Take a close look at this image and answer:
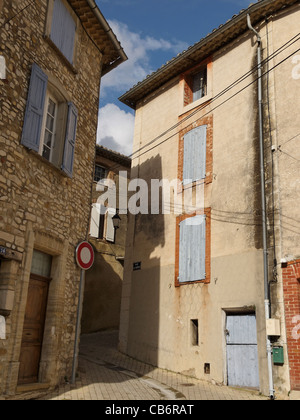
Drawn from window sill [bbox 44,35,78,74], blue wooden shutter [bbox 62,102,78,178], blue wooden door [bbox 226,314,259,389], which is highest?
window sill [bbox 44,35,78,74]

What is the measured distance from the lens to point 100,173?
58.4 feet

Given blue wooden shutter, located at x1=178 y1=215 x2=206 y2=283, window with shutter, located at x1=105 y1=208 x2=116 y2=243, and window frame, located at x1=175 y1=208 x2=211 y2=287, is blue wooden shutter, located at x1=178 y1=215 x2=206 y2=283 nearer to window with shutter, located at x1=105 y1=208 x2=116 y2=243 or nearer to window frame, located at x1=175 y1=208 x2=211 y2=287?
window frame, located at x1=175 y1=208 x2=211 y2=287

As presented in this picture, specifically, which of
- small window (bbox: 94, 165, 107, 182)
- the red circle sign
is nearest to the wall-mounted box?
the red circle sign

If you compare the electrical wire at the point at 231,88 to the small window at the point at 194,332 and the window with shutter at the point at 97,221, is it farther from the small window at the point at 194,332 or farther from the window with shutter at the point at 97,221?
the small window at the point at 194,332

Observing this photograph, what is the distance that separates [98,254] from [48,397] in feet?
32.4

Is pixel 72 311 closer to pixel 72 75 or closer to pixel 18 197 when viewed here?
pixel 18 197

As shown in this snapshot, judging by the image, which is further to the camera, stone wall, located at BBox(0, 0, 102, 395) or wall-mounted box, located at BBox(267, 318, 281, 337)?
wall-mounted box, located at BBox(267, 318, 281, 337)

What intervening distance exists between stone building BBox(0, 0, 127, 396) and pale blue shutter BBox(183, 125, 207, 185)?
10.8 ft

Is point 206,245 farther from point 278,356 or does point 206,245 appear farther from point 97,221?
point 97,221

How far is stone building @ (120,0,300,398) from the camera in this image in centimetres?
866

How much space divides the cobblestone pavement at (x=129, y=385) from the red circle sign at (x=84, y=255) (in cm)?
225

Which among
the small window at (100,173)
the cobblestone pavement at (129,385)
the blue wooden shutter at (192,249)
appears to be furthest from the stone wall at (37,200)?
the small window at (100,173)

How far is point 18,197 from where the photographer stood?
22.0ft

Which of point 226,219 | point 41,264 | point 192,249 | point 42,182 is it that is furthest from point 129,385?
point 226,219
